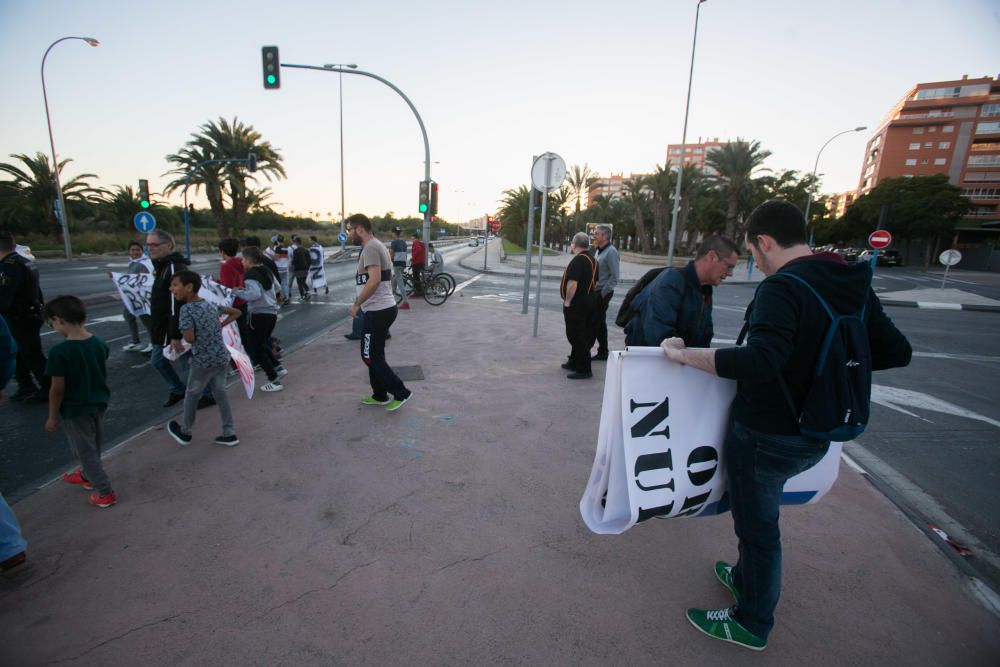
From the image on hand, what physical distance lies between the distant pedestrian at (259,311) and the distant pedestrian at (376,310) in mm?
1432

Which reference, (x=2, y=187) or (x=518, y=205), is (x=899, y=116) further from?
(x=2, y=187)

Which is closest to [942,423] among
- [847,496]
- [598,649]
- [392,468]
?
[847,496]

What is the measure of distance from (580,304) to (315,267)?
32.0ft

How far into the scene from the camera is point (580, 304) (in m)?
5.71

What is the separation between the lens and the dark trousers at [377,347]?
4512mm

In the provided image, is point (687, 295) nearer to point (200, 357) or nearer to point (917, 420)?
point (200, 357)

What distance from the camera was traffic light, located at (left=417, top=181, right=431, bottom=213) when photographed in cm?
1428

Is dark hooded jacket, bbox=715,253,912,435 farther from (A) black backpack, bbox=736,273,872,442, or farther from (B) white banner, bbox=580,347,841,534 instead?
(B) white banner, bbox=580,347,841,534

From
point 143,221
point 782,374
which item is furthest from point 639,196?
point 782,374

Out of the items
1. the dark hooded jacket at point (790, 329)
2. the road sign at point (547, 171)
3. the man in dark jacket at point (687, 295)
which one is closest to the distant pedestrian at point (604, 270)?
the road sign at point (547, 171)

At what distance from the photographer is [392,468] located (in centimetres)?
351

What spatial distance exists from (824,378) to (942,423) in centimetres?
508

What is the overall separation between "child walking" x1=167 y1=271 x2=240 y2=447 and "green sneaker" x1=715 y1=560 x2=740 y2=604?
3.69 m

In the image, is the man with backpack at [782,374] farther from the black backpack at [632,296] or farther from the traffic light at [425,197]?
the traffic light at [425,197]
